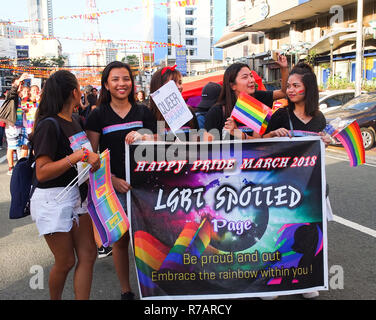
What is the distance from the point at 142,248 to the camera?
125 inches

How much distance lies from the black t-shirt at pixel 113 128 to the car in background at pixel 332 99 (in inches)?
476

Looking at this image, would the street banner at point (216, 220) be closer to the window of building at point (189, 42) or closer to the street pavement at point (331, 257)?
the street pavement at point (331, 257)

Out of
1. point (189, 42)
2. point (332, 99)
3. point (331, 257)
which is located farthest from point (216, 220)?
point (189, 42)

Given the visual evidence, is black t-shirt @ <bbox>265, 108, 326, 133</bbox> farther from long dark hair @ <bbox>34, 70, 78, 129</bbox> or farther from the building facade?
the building facade

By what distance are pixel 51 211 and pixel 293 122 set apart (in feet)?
6.85

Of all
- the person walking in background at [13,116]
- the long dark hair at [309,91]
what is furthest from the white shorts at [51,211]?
the person walking in background at [13,116]

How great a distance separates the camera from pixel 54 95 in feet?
9.60

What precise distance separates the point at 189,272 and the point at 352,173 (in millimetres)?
6516

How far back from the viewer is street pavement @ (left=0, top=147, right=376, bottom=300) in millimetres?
3766

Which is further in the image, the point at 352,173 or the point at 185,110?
the point at 352,173

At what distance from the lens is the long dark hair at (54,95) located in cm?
292

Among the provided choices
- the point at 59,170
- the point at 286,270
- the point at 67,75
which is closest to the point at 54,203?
the point at 59,170

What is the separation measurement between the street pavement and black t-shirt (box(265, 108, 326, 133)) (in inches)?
51.2

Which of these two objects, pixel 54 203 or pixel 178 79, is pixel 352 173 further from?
pixel 54 203
